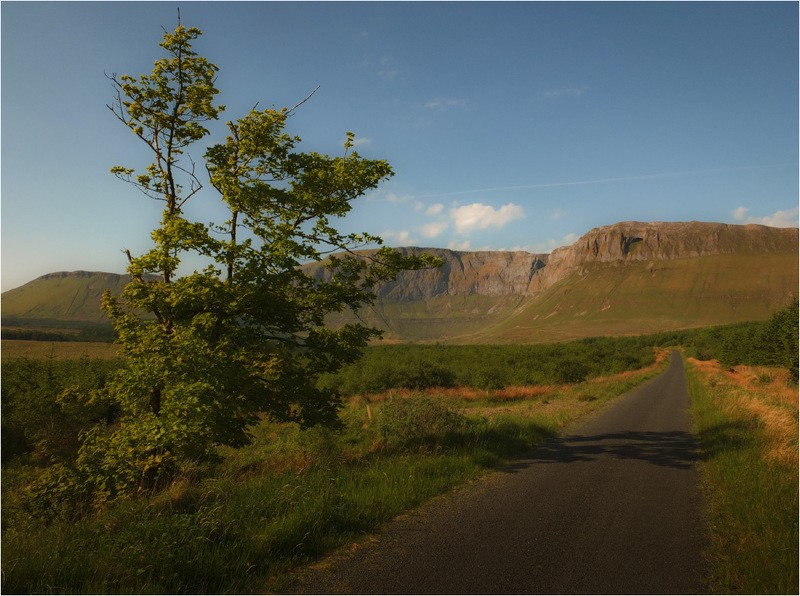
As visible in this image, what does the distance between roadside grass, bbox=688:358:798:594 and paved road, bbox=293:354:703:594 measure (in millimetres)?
310

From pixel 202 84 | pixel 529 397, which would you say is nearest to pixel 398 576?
pixel 202 84

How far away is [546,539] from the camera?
6.34 meters

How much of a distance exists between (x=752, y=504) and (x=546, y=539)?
366 centimetres

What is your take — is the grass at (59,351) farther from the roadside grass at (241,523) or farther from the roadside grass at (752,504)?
the roadside grass at (752,504)

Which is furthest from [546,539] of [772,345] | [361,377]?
[772,345]

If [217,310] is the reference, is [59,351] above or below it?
below

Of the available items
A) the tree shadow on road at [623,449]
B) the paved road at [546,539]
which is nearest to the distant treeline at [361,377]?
the tree shadow on road at [623,449]

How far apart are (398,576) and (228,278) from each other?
7271mm

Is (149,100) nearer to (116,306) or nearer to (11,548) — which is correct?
(116,306)

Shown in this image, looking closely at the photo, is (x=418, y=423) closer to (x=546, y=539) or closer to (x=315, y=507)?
(x=315, y=507)

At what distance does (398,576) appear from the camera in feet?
17.2

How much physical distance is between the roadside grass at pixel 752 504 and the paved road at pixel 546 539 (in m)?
0.31

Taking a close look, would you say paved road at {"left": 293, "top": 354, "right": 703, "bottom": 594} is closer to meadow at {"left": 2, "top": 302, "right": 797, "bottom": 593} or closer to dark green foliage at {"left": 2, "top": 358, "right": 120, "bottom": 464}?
meadow at {"left": 2, "top": 302, "right": 797, "bottom": 593}

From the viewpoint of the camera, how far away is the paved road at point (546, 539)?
5.15 m
